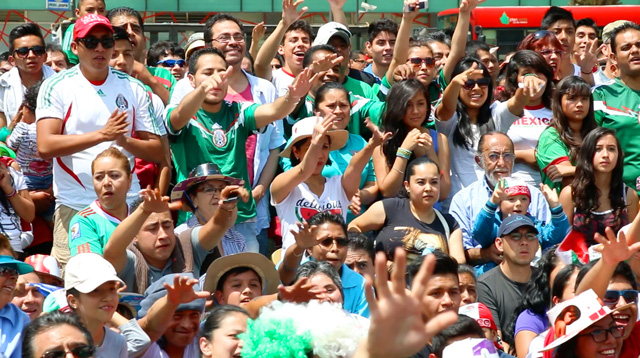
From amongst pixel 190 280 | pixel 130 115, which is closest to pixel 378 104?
pixel 130 115

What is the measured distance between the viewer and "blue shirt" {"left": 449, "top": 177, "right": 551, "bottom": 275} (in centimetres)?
722

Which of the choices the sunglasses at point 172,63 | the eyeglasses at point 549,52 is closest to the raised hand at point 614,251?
the eyeglasses at point 549,52

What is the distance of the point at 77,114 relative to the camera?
6438mm

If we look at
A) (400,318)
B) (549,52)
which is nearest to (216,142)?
(549,52)

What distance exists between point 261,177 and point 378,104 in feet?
3.93

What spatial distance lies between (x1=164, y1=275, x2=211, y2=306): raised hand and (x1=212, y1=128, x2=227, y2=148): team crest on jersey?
2.04 m

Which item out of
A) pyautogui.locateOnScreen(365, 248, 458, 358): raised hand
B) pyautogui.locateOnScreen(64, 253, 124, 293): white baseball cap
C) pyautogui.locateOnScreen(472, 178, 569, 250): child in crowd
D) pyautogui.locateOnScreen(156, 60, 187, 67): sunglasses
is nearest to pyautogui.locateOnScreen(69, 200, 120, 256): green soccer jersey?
pyautogui.locateOnScreen(64, 253, 124, 293): white baseball cap

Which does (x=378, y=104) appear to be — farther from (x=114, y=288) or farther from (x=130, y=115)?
(x=114, y=288)

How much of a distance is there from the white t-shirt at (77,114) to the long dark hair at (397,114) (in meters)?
2.01

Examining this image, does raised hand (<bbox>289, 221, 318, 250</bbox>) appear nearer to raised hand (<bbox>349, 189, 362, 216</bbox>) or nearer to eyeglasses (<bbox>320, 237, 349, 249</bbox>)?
eyeglasses (<bbox>320, 237, 349, 249</bbox>)

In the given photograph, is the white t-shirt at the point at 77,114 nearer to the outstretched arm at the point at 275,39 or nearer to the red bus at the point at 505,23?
the outstretched arm at the point at 275,39

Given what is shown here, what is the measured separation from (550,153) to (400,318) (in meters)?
4.65

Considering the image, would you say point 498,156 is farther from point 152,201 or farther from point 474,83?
point 152,201

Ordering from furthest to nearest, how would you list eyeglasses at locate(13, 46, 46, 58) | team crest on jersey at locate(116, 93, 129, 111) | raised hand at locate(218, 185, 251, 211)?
eyeglasses at locate(13, 46, 46, 58) → team crest on jersey at locate(116, 93, 129, 111) → raised hand at locate(218, 185, 251, 211)
